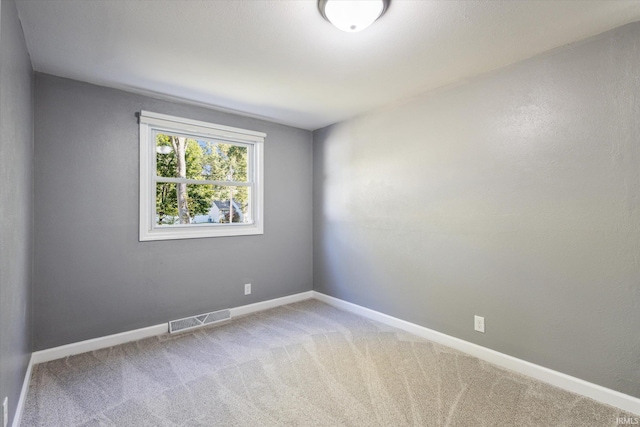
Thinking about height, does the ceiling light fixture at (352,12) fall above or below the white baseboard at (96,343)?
above

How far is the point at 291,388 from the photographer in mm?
2018

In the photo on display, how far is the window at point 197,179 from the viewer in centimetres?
290

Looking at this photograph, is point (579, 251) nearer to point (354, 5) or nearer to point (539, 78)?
point (539, 78)

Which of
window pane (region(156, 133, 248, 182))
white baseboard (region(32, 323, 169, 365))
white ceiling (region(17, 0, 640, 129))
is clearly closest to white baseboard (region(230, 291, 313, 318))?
white baseboard (region(32, 323, 169, 365))

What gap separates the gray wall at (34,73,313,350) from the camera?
2.39 m

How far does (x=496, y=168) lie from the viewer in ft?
7.72

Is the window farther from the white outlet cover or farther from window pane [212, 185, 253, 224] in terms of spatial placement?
the white outlet cover

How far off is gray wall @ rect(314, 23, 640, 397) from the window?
145 cm

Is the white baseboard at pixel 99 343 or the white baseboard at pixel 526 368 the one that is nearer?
the white baseboard at pixel 526 368

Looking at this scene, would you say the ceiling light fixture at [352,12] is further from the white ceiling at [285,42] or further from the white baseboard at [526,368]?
the white baseboard at [526,368]

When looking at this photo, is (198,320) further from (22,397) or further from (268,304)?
(22,397)

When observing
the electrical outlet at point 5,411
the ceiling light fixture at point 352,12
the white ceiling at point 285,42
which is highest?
the white ceiling at point 285,42

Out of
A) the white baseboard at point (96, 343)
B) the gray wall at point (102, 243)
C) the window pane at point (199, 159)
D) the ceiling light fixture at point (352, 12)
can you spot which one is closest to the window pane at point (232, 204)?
the window pane at point (199, 159)

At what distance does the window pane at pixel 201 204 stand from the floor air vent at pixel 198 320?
1.01 metres
